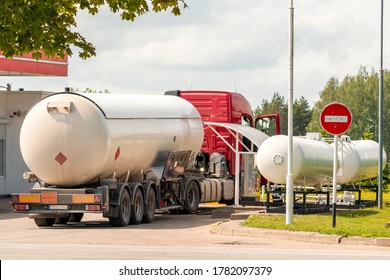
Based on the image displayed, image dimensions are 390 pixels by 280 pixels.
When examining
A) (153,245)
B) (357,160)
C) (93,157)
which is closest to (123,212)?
(93,157)

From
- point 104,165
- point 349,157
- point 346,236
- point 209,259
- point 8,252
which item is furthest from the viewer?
point 349,157

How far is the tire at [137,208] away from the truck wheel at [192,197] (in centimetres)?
436

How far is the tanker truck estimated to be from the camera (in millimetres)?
28109

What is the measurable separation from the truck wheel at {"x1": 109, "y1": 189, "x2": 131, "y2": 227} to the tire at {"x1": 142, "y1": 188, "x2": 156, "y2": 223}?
4.03 ft

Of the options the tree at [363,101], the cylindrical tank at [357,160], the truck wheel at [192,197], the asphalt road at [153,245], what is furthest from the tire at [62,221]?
the tree at [363,101]

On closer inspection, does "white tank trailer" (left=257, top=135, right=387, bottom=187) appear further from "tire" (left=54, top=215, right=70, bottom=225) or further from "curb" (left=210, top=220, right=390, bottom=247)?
"tire" (left=54, top=215, right=70, bottom=225)

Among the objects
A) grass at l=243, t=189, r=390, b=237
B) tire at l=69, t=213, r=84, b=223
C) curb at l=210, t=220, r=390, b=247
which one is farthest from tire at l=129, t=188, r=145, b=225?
curb at l=210, t=220, r=390, b=247

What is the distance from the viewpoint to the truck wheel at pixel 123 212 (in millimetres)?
28797

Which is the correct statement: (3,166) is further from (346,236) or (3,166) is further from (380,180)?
(346,236)

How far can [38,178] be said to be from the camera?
2911cm

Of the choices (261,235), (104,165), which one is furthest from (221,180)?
(261,235)

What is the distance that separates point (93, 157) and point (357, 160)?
12.3m

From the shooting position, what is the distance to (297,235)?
24.3 m

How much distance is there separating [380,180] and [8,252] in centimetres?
2061
